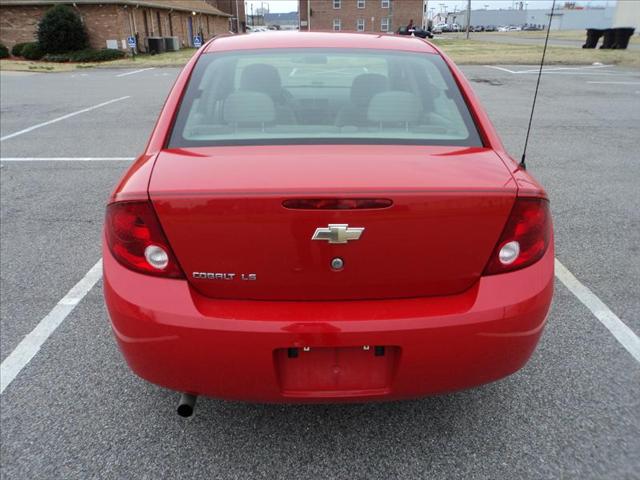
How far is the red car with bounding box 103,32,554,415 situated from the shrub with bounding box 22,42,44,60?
1325 inches

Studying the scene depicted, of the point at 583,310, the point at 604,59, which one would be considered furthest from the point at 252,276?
the point at 604,59

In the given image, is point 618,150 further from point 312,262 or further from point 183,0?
point 183,0

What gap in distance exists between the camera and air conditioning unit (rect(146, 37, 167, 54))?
34.8 m

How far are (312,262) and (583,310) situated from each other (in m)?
2.20

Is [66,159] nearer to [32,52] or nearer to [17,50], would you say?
[32,52]

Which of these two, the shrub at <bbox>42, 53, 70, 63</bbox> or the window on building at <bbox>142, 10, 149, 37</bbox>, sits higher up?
the window on building at <bbox>142, 10, 149, 37</bbox>

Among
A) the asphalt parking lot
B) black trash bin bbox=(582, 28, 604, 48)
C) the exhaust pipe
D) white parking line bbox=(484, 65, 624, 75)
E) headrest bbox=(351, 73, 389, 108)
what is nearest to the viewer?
the exhaust pipe

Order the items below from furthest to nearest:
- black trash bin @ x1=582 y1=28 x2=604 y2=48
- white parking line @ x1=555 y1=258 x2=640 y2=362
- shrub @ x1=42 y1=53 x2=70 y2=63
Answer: shrub @ x1=42 y1=53 x2=70 y2=63
black trash bin @ x1=582 y1=28 x2=604 y2=48
white parking line @ x1=555 y1=258 x2=640 y2=362

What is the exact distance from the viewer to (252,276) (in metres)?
1.86

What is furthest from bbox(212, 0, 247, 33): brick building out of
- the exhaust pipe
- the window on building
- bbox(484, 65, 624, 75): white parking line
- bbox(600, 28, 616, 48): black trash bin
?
the exhaust pipe

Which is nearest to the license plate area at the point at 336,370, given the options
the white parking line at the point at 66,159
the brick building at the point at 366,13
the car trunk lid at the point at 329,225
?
the car trunk lid at the point at 329,225

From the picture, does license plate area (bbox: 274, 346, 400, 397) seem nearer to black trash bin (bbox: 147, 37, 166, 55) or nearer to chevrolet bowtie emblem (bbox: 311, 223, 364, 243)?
chevrolet bowtie emblem (bbox: 311, 223, 364, 243)

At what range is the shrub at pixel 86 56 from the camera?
28984 mm

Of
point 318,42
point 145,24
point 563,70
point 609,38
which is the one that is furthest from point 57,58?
point 318,42
